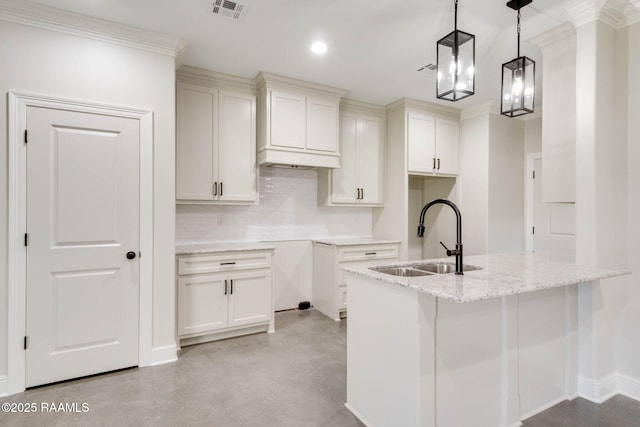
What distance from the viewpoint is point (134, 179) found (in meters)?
2.71

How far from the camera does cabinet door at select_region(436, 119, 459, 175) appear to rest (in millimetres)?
4641

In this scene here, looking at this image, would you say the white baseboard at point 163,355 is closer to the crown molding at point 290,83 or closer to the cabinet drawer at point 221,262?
A: the cabinet drawer at point 221,262

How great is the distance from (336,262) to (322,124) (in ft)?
5.36

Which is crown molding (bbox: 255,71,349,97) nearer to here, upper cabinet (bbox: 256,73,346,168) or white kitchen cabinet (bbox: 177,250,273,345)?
upper cabinet (bbox: 256,73,346,168)

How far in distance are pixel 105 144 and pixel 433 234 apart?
14.3ft

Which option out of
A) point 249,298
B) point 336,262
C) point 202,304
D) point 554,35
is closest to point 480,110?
point 554,35

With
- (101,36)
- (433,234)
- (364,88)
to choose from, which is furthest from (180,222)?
(433,234)

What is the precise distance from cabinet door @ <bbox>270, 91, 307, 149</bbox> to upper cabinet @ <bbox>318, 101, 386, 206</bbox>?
73 cm

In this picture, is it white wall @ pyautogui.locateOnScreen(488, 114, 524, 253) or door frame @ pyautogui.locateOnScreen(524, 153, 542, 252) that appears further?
door frame @ pyautogui.locateOnScreen(524, 153, 542, 252)

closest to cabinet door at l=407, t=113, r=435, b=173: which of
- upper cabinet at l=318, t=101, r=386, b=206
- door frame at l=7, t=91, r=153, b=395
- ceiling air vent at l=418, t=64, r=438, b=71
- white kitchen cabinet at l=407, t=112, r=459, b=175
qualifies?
white kitchen cabinet at l=407, t=112, r=459, b=175

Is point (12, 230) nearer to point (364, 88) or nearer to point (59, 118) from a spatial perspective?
point (59, 118)

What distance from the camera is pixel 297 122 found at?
12.4ft

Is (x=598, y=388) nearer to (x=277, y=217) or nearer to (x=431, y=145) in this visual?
(x=431, y=145)

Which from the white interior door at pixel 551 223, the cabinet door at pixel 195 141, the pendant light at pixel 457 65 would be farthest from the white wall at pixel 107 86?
the white interior door at pixel 551 223
